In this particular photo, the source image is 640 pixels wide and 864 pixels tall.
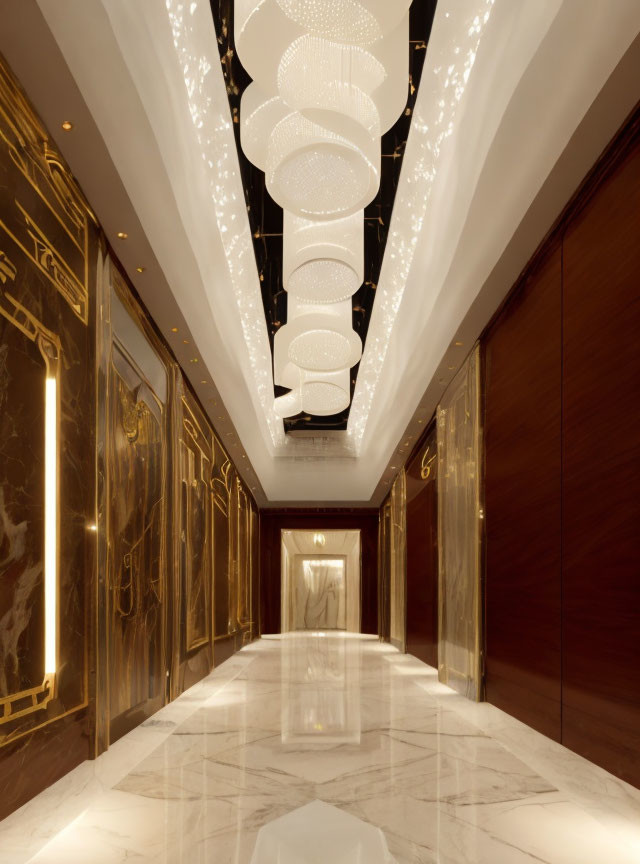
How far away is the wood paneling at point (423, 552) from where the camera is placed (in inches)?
314

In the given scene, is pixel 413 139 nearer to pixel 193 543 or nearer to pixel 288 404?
pixel 193 543

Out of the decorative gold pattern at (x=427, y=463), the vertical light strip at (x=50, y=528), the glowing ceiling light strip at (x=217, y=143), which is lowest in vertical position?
the vertical light strip at (x=50, y=528)

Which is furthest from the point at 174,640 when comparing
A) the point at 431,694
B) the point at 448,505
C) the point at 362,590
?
the point at 362,590

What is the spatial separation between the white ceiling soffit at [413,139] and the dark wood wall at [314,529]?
7.76 metres

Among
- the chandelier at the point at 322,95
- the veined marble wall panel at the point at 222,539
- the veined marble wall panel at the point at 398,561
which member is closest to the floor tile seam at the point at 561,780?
the chandelier at the point at 322,95

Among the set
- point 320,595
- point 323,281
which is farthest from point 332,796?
point 320,595

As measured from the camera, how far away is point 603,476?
3109 mm

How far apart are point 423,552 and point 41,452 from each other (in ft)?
21.4

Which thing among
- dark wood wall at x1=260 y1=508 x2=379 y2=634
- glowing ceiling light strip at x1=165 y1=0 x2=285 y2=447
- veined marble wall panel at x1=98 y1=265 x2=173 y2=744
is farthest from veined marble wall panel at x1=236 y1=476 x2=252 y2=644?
veined marble wall panel at x1=98 y1=265 x2=173 y2=744

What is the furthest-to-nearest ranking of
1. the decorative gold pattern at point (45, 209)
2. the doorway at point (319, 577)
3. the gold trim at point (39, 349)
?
the doorway at point (319, 577) → the decorative gold pattern at point (45, 209) → the gold trim at point (39, 349)

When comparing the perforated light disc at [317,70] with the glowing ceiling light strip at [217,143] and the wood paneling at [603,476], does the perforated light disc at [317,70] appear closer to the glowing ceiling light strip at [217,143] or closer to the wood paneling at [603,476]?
the glowing ceiling light strip at [217,143]

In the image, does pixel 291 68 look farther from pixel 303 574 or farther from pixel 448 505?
pixel 303 574

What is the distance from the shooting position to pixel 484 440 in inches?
208

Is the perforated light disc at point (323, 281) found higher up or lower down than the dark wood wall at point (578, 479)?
higher up
